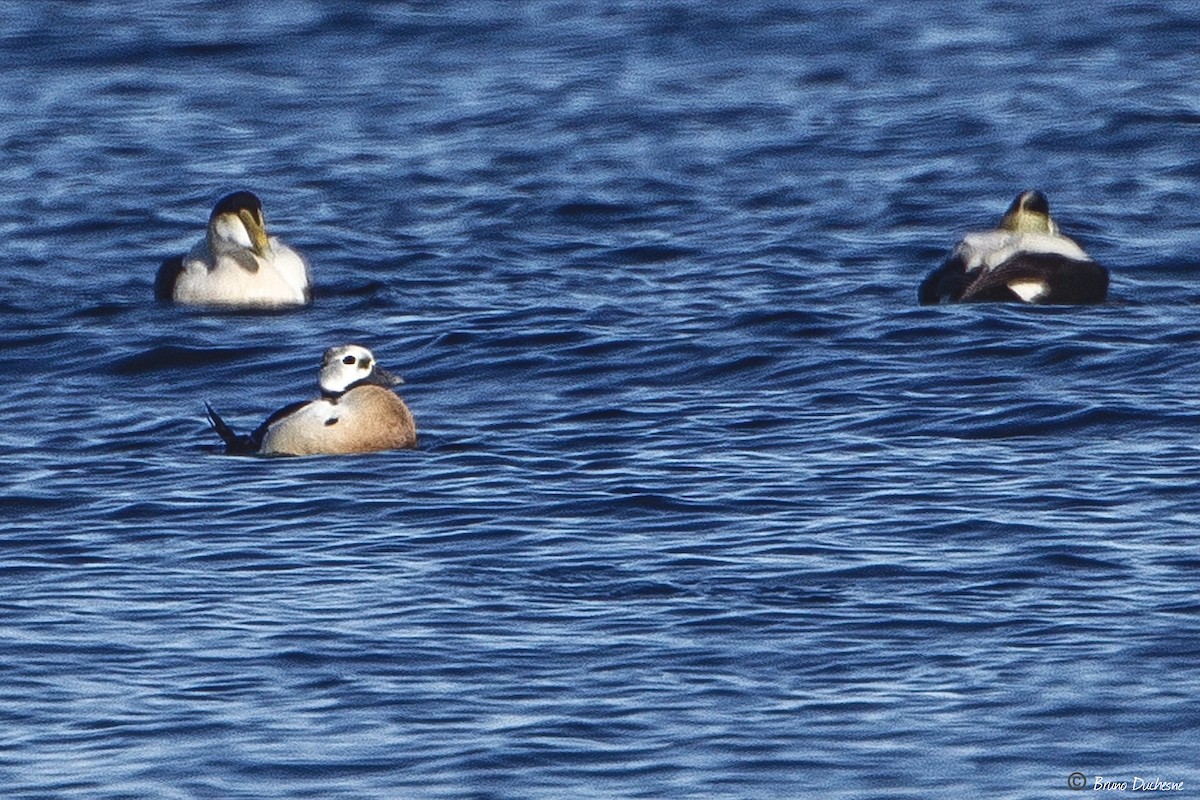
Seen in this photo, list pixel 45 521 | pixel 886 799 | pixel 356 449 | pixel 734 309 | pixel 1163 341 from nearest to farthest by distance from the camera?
1. pixel 886 799
2. pixel 45 521
3. pixel 356 449
4. pixel 1163 341
5. pixel 734 309

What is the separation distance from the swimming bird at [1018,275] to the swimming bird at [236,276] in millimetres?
4426

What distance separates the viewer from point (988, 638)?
33.9ft

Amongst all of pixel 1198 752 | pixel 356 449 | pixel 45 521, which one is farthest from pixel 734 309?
pixel 1198 752

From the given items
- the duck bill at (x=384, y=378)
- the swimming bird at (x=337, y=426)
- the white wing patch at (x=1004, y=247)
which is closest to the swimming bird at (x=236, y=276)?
the duck bill at (x=384, y=378)

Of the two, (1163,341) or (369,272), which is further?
(369,272)

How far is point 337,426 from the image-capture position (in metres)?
14.4

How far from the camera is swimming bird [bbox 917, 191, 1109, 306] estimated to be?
57.3ft

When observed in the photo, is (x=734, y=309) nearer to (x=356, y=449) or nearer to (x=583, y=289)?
(x=583, y=289)

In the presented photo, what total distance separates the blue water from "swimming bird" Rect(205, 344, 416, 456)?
0.48 ft

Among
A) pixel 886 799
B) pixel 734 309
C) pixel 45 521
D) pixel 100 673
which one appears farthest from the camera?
pixel 734 309

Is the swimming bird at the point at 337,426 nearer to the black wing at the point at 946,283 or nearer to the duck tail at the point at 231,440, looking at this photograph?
the duck tail at the point at 231,440

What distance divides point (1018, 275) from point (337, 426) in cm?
526

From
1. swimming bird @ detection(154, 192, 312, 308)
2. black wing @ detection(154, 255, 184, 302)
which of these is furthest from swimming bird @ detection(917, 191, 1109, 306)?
black wing @ detection(154, 255, 184, 302)

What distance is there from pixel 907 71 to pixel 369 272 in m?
9.31
